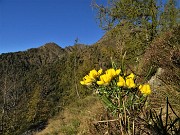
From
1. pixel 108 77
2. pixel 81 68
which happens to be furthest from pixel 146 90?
pixel 81 68

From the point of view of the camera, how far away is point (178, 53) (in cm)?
592

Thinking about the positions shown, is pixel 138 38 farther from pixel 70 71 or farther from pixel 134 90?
pixel 70 71

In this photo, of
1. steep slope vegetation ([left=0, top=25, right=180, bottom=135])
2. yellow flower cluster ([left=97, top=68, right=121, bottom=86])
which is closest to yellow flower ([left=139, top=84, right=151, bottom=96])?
yellow flower cluster ([left=97, top=68, right=121, bottom=86])

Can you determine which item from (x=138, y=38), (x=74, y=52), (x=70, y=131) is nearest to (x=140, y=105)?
(x=70, y=131)

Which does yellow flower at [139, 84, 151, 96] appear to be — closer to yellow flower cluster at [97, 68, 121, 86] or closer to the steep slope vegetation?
yellow flower cluster at [97, 68, 121, 86]

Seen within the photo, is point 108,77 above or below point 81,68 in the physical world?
below

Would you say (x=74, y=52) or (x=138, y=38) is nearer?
(x=138, y=38)

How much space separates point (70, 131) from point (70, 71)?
3614cm

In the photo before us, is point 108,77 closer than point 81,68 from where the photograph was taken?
Yes

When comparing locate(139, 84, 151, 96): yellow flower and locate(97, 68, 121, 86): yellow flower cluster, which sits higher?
locate(97, 68, 121, 86): yellow flower cluster

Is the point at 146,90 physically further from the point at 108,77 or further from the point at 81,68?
the point at 81,68

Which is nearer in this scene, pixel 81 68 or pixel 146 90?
pixel 146 90

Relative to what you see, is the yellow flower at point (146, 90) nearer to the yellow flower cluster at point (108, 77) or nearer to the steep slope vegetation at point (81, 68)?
the yellow flower cluster at point (108, 77)

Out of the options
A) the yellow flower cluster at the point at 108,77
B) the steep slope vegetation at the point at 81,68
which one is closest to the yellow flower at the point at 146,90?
the yellow flower cluster at the point at 108,77
